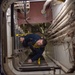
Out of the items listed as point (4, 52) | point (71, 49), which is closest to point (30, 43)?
point (71, 49)

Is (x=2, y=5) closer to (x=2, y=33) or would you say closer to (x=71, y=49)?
(x=2, y=33)

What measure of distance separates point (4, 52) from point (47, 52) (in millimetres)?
8029

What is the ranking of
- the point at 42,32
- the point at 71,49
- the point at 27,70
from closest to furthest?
1. the point at 71,49
2. the point at 27,70
3. the point at 42,32

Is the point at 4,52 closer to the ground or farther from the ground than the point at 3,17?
closer to the ground

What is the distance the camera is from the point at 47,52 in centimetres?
1014

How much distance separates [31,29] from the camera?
996cm

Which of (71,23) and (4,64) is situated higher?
(71,23)

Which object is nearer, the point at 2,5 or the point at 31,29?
the point at 2,5

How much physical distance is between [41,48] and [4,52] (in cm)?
348

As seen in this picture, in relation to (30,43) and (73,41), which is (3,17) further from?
(30,43)

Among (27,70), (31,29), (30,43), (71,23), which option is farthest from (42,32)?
(71,23)

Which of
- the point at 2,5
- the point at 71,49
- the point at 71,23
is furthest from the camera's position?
the point at 71,49

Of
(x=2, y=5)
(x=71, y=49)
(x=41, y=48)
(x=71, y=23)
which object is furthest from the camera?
(x=41, y=48)

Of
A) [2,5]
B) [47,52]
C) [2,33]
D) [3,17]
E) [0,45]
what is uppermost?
[2,5]
